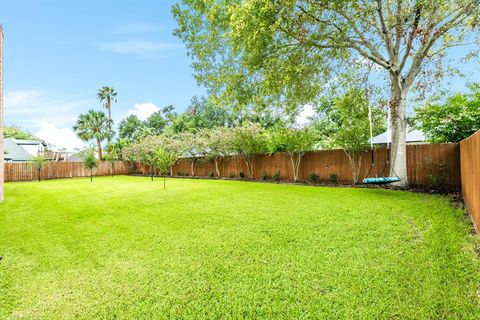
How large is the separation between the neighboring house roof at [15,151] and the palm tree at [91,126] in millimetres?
5227

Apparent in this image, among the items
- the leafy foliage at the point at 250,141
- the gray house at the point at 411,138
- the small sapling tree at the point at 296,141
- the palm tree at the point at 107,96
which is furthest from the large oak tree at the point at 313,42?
the palm tree at the point at 107,96

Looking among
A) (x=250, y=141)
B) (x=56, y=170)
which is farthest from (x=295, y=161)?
(x=56, y=170)

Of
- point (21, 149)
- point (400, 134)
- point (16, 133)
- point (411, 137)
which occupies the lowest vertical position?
point (400, 134)

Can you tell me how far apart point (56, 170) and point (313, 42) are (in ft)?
84.0

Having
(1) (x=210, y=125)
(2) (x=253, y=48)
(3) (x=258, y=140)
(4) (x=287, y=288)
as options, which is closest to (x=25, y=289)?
(4) (x=287, y=288)

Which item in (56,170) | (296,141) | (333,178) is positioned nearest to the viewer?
(333,178)

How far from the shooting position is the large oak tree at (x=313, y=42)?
745 cm

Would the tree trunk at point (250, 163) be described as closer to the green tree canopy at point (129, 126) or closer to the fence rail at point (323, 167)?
the fence rail at point (323, 167)

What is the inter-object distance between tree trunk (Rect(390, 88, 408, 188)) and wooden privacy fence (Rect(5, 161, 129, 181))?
26327mm

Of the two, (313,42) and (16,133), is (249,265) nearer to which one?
(313,42)

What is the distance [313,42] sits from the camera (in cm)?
854

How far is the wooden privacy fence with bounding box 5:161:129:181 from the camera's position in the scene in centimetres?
2167

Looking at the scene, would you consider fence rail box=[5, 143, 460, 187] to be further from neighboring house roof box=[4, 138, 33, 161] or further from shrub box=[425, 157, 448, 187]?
neighboring house roof box=[4, 138, 33, 161]

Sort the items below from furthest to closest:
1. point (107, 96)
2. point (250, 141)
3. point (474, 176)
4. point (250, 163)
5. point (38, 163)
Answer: point (107, 96) → point (38, 163) → point (250, 163) → point (250, 141) → point (474, 176)
